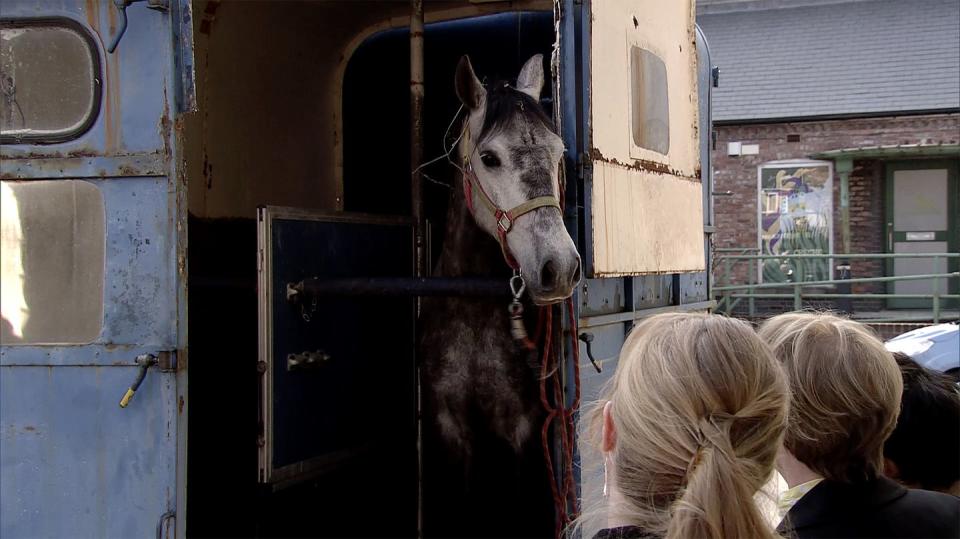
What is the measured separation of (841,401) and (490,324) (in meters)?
2.33

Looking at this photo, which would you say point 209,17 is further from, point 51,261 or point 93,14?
point 51,261

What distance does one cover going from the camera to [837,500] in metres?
1.60

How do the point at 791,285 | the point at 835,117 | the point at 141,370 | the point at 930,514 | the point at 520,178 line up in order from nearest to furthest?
the point at 930,514
the point at 141,370
the point at 520,178
the point at 791,285
the point at 835,117

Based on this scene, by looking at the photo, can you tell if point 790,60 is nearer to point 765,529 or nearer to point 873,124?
point 873,124

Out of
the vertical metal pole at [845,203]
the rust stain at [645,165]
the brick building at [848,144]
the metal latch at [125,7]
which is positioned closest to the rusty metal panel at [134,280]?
the metal latch at [125,7]

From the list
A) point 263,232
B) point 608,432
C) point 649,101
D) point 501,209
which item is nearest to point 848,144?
point 649,101

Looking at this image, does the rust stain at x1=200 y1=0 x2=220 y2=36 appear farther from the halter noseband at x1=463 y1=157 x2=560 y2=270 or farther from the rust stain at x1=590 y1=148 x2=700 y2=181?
the rust stain at x1=590 y1=148 x2=700 y2=181

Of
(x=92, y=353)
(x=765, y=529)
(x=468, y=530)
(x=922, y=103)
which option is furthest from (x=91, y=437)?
(x=922, y=103)

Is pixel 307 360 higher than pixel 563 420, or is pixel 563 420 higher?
pixel 307 360

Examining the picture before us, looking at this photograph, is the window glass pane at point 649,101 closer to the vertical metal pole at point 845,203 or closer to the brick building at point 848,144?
the brick building at point 848,144

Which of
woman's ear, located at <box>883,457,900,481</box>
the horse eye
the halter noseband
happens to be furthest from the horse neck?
woman's ear, located at <box>883,457,900,481</box>

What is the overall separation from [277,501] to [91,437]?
1344 mm

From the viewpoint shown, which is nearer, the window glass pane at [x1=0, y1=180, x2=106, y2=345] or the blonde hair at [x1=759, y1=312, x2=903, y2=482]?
the blonde hair at [x1=759, y1=312, x2=903, y2=482]

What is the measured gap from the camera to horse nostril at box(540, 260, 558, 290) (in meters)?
3.11
